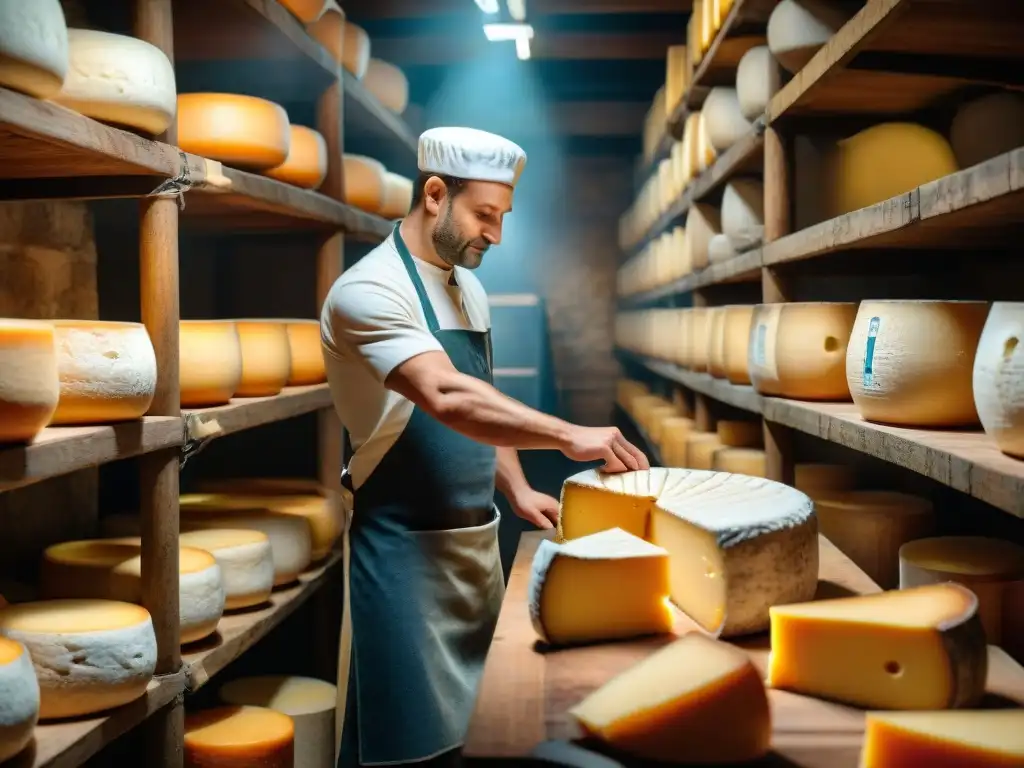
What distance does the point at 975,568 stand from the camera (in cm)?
143

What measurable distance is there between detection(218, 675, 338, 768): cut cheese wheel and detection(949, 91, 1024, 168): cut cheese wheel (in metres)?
1.97

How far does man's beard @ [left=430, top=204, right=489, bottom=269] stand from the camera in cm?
214

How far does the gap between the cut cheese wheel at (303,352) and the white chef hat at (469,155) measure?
79 cm

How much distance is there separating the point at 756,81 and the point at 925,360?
1334mm

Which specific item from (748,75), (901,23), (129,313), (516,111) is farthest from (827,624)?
(516,111)

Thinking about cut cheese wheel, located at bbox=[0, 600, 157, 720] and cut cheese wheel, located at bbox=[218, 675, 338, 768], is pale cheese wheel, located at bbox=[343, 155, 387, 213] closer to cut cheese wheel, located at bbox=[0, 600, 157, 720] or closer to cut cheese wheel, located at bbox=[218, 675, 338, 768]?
cut cheese wheel, located at bbox=[218, 675, 338, 768]

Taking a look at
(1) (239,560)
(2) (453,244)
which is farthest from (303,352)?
(2) (453,244)

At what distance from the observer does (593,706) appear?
3.48 feet

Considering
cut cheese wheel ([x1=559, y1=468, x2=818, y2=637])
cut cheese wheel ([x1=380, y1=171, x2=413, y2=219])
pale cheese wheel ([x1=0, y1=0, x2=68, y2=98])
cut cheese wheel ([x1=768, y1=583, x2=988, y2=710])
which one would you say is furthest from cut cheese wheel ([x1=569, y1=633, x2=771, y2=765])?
cut cheese wheel ([x1=380, y1=171, x2=413, y2=219])

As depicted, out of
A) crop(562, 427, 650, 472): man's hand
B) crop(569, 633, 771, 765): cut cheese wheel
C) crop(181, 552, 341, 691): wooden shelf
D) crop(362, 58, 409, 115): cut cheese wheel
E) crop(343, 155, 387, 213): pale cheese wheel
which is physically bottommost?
crop(181, 552, 341, 691): wooden shelf

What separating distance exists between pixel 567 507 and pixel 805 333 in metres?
0.55

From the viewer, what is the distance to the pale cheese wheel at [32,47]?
1.29m

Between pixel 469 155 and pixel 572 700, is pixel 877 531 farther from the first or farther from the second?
pixel 469 155

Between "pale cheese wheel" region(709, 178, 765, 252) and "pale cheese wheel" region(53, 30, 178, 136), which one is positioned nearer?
"pale cheese wheel" region(53, 30, 178, 136)
